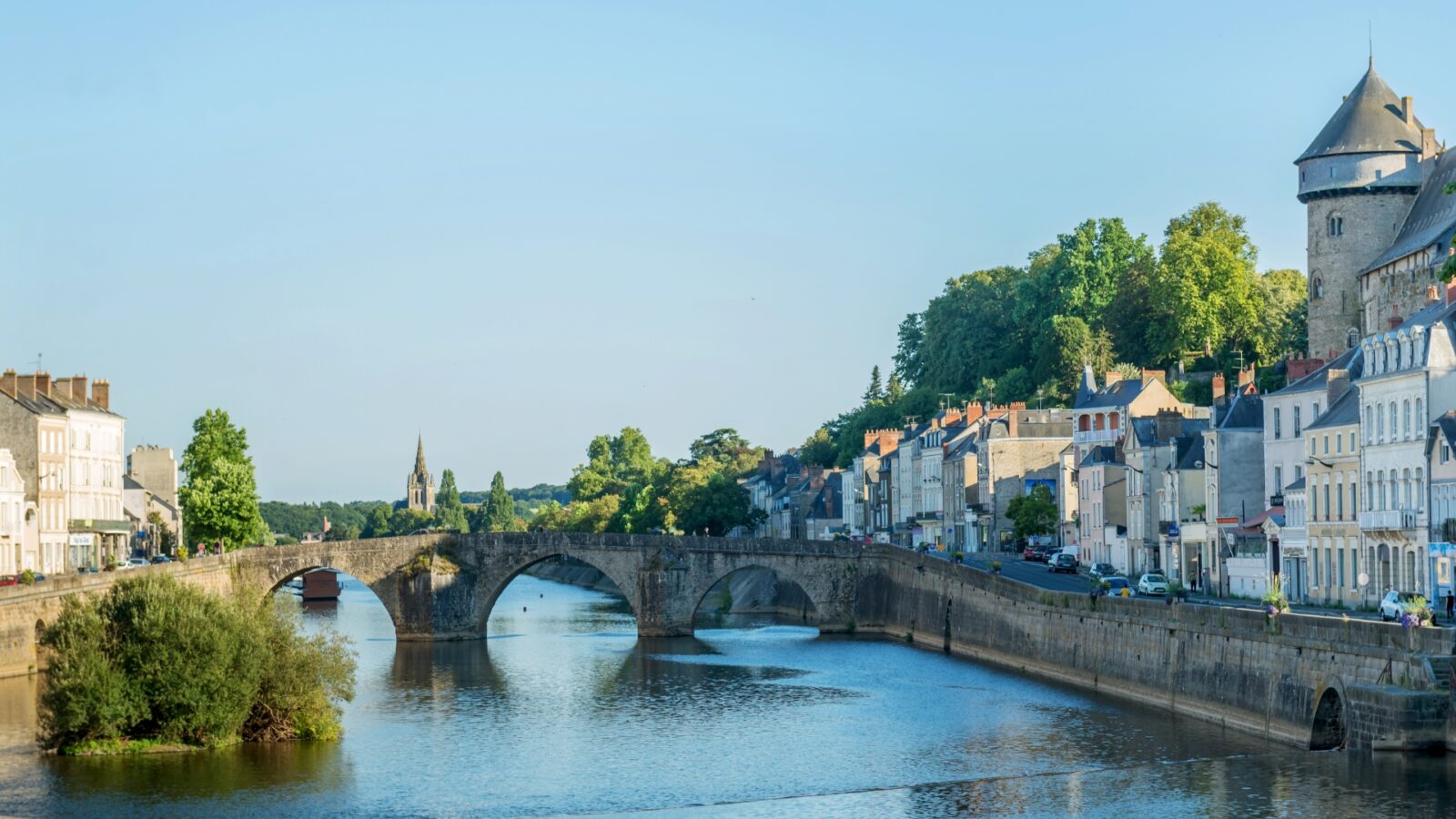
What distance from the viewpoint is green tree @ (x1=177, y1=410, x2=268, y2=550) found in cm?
9319

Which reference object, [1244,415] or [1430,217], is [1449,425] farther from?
[1430,217]

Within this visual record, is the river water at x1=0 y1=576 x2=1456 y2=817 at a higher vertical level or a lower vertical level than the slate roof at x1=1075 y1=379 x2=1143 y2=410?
lower

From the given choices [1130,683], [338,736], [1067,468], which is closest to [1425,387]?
[1130,683]

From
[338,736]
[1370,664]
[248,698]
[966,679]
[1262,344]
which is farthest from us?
[1262,344]

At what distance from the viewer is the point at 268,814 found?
38938mm

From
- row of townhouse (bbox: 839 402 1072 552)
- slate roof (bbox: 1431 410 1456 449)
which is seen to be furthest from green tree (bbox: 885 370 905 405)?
slate roof (bbox: 1431 410 1456 449)

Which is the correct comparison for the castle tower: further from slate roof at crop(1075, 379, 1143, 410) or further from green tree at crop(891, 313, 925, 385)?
green tree at crop(891, 313, 925, 385)

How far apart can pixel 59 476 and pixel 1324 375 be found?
48160 mm

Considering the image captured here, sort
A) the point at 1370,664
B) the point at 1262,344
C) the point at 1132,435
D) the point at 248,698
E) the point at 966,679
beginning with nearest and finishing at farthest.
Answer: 1. the point at 1370,664
2. the point at 248,698
3. the point at 966,679
4. the point at 1132,435
5. the point at 1262,344

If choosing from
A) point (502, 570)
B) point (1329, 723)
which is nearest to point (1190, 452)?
point (502, 570)

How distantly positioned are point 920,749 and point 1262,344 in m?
58.3

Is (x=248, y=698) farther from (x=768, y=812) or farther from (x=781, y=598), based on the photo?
(x=781, y=598)

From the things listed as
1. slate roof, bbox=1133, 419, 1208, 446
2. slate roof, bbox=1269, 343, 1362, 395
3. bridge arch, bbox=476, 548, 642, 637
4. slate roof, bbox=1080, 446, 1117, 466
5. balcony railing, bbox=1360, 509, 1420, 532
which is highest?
slate roof, bbox=1269, 343, 1362, 395

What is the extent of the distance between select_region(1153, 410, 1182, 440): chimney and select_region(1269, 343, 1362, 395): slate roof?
37.5 feet
